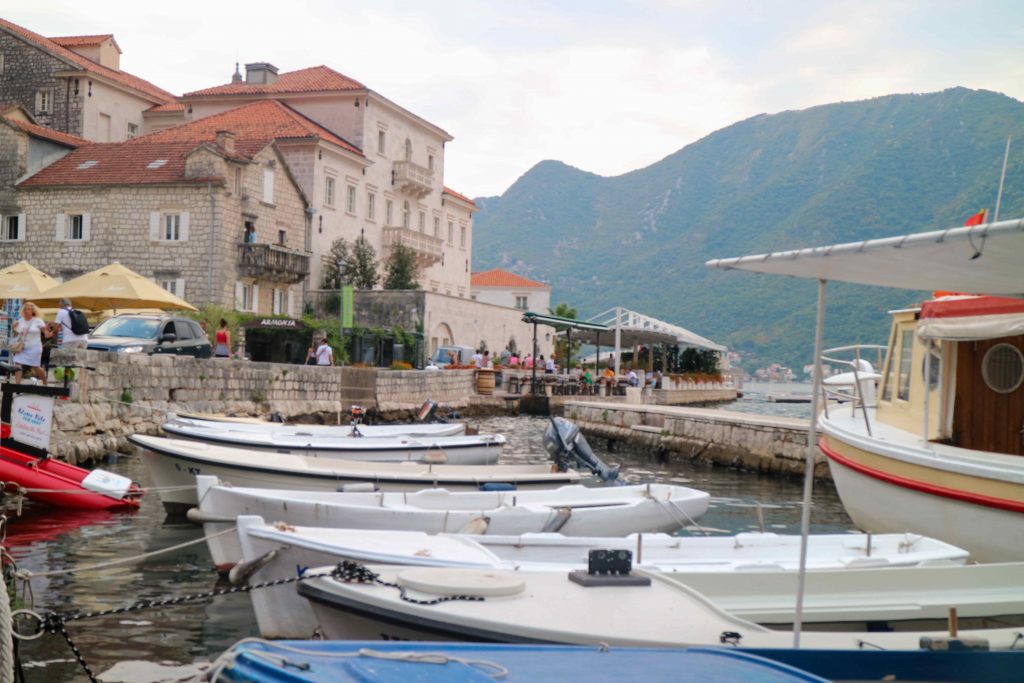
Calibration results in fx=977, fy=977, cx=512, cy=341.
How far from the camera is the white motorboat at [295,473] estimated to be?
12.1 m

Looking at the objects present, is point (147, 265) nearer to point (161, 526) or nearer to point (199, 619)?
point (161, 526)

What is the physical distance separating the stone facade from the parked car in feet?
25.9

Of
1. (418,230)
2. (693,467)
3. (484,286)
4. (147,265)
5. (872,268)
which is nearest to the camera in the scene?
(872,268)

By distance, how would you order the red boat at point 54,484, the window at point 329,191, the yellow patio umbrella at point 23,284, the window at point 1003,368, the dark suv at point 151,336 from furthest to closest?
the window at point 329,191 < the yellow patio umbrella at point 23,284 < the dark suv at point 151,336 < the red boat at point 54,484 < the window at point 1003,368

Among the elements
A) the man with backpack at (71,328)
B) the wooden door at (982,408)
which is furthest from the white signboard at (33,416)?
the wooden door at (982,408)

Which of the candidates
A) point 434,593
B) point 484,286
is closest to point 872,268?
point 434,593

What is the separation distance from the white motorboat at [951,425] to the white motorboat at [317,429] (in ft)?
25.4

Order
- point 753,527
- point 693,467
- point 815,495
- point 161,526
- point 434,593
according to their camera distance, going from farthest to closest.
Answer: point 693,467 < point 815,495 < point 753,527 < point 161,526 < point 434,593

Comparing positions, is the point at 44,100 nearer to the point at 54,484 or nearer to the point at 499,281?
the point at 499,281

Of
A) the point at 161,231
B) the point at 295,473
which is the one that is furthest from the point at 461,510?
the point at 161,231

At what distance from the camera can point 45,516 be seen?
12562 mm

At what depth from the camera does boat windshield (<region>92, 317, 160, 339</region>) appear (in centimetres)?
2345

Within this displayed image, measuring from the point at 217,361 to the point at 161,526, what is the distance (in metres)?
12.1

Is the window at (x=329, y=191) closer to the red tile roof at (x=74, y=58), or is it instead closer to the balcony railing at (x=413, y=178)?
the balcony railing at (x=413, y=178)
